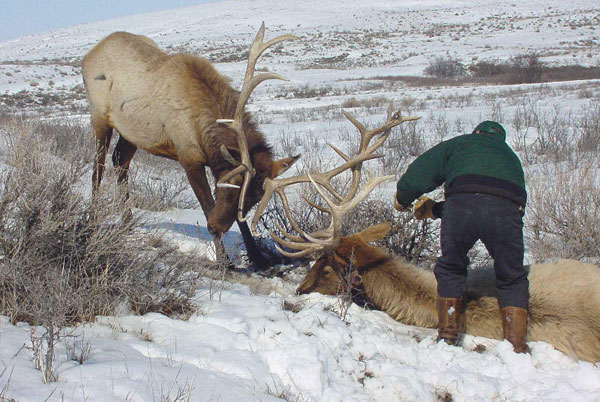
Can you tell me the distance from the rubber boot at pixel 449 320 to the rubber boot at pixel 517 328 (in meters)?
0.34

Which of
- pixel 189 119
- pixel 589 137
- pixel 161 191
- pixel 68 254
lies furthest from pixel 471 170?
pixel 589 137

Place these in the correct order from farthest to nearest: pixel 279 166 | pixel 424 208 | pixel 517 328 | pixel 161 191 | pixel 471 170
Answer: pixel 161 191 < pixel 279 166 < pixel 424 208 < pixel 471 170 < pixel 517 328

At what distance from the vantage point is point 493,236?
362 centimetres

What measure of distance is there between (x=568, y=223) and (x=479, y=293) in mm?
2142

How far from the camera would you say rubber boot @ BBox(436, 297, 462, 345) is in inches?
148

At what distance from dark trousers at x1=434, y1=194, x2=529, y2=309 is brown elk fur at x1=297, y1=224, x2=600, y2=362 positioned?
0.30 metres

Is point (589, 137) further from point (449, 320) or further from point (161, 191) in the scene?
point (161, 191)

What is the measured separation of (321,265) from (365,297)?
47 cm

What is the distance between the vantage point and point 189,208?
28.0ft

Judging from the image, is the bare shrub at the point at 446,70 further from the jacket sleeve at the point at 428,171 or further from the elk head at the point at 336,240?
the jacket sleeve at the point at 428,171

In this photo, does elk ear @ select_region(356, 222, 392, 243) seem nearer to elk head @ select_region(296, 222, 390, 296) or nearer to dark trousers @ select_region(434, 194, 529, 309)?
elk head @ select_region(296, 222, 390, 296)

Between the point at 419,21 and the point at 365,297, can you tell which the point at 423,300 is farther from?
the point at 419,21

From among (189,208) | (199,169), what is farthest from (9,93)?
(199,169)

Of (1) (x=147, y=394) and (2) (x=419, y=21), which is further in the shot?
(2) (x=419, y=21)
